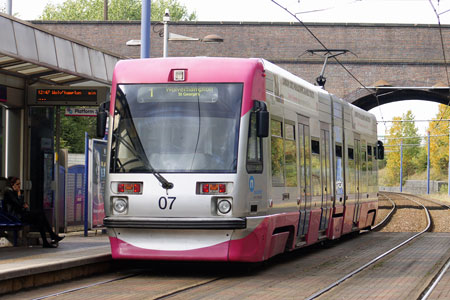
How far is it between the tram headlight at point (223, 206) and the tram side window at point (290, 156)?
235 centimetres

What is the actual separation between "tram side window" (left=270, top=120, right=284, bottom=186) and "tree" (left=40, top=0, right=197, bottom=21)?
240ft

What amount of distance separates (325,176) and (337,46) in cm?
2326

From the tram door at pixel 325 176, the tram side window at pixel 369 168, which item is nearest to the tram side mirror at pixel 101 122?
the tram door at pixel 325 176

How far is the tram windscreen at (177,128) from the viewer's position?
464 inches

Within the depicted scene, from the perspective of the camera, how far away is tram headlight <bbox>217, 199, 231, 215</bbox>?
38.1 ft

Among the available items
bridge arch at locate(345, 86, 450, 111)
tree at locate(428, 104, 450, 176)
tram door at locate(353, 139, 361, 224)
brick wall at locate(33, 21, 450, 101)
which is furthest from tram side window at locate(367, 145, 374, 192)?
tree at locate(428, 104, 450, 176)

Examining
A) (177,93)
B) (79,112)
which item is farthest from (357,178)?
(177,93)

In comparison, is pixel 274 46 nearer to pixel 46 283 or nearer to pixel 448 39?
pixel 448 39

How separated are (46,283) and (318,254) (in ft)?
22.2

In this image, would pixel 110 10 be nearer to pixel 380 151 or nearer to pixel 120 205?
pixel 380 151

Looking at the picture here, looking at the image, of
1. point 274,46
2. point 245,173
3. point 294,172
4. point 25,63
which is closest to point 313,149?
point 294,172

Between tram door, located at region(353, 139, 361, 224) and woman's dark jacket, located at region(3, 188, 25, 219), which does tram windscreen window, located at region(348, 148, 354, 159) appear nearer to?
tram door, located at region(353, 139, 361, 224)

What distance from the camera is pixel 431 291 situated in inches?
422

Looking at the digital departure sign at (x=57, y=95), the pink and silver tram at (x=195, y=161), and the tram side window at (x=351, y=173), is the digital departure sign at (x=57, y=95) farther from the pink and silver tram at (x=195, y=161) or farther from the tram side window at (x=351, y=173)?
the tram side window at (x=351, y=173)
